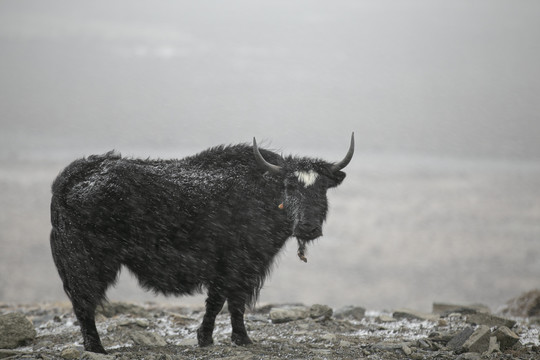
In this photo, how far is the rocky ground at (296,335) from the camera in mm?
8242

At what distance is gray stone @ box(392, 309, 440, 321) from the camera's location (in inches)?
450

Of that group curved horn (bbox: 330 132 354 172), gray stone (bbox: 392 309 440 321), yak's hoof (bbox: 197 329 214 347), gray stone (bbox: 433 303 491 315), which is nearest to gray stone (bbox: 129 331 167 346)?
yak's hoof (bbox: 197 329 214 347)

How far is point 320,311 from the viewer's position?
10914 millimetres

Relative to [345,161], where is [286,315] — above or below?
below

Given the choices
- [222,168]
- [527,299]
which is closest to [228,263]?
[222,168]

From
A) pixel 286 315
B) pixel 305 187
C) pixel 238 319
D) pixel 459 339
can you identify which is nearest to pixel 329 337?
pixel 238 319

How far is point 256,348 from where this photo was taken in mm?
8523

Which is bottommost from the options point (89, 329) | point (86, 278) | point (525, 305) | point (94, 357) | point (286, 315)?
point (94, 357)

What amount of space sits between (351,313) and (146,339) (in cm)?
455

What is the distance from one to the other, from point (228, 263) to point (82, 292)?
2049 mm

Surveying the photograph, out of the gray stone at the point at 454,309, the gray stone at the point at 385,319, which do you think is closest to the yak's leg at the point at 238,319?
the gray stone at the point at 385,319

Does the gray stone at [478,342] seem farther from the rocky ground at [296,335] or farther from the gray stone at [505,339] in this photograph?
the gray stone at [505,339]

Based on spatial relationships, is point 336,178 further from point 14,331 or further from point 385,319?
point 14,331

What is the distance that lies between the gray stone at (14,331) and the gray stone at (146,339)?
1.86 meters
